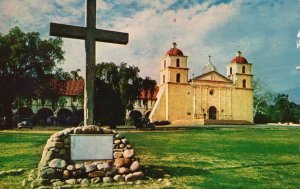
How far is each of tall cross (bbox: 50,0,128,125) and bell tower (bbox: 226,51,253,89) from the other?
54499 mm

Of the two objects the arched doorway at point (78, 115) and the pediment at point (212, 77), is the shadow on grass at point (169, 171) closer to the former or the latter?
the arched doorway at point (78, 115)

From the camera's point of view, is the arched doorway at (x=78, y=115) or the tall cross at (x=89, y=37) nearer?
the tall cross at (x=89, y=37)

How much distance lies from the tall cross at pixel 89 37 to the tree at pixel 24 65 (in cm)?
2342

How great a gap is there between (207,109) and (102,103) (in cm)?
3076

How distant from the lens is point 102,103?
3167cm

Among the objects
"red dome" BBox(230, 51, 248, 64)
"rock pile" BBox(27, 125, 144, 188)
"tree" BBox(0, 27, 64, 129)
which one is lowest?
"rock pile" BBox(27, 125, 144, 188)

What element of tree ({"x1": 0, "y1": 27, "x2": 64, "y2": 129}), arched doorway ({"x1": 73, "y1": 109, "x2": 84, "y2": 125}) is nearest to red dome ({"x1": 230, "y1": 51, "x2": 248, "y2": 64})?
arched doorway ({"x1": 73, "y1": 109, "x2": 84, "y2": 125})

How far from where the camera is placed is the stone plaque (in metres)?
7.90

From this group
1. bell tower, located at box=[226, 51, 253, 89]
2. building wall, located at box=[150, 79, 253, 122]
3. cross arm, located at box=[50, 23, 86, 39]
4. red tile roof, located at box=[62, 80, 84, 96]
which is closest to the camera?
cross arm, located at box=[50, 23, 86, 39]

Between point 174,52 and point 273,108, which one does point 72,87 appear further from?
point 273,108

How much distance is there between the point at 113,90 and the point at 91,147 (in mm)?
24635

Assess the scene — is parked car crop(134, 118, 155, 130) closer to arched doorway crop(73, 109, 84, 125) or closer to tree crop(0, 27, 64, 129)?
tree crop(0, 27, 64, 129)

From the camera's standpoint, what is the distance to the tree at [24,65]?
102 feet

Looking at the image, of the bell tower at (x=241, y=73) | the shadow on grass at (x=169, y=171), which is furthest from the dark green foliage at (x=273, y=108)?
the shadow on grass at (x=169, y=171)
